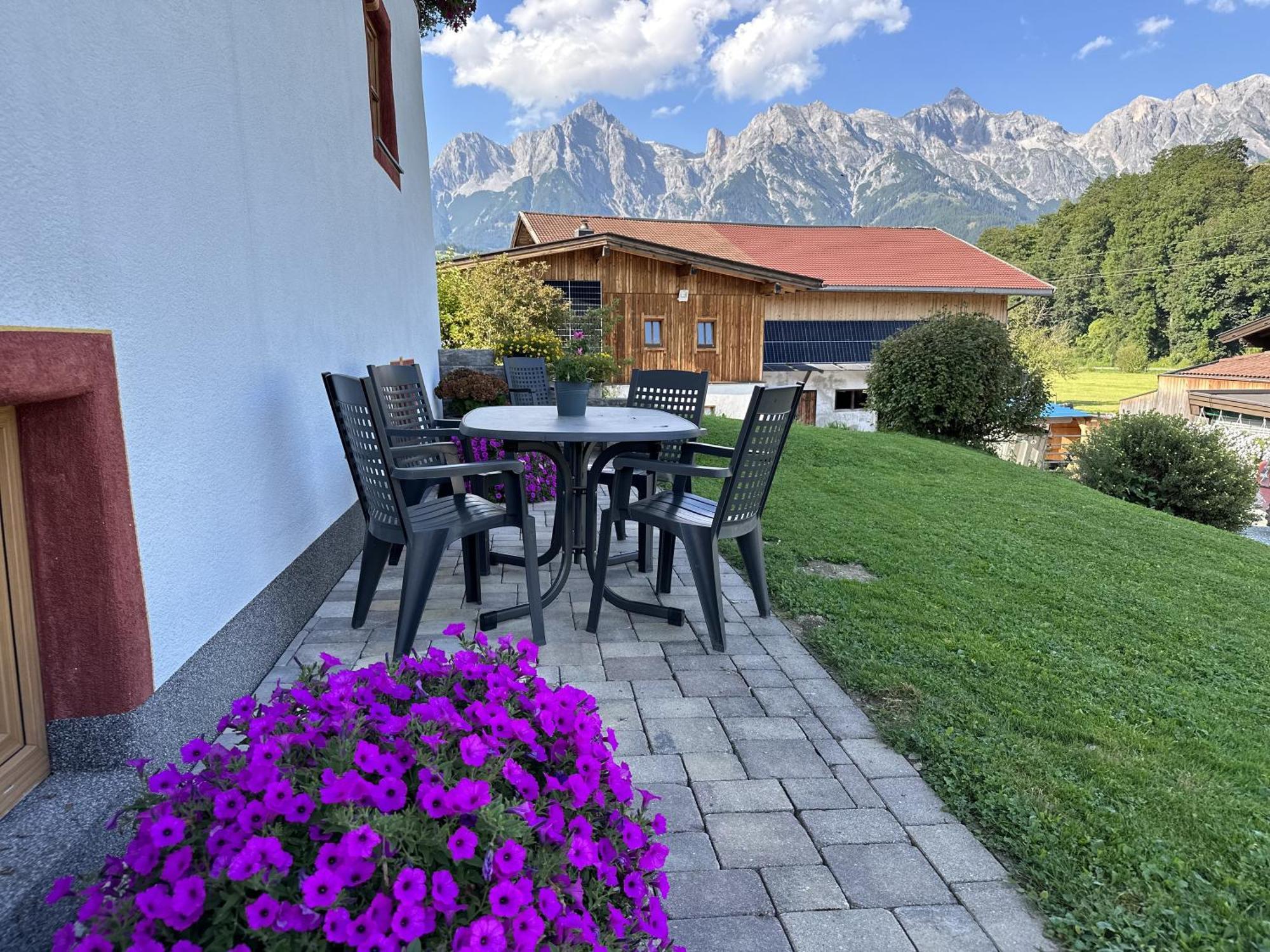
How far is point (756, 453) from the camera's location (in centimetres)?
293

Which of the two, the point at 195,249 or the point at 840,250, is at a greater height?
the point at 840,250

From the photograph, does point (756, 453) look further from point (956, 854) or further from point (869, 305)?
point (869, 305)

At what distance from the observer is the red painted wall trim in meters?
1.58

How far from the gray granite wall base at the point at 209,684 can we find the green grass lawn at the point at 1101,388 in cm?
3733

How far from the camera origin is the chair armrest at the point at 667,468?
2.87 m

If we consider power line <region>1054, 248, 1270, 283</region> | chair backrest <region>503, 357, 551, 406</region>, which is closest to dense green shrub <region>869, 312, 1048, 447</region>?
chair backrest <region>503, 357, 551, 406</region>

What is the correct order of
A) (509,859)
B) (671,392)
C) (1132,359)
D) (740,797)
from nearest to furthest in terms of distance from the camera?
1. (509,859)
2. (740,797)
3. (671,392)
4. (1132,359)

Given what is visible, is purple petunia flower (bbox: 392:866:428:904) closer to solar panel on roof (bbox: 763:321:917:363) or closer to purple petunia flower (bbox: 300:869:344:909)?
purple petunia flower (bbox: 300:869:344:909)

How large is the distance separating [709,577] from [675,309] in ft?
46.6

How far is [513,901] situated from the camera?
95 centimetres

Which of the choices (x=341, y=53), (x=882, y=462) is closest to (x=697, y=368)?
(x=882, y=462)

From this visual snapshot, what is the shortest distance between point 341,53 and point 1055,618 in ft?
15.7

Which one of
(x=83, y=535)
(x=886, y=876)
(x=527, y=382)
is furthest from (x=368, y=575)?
(x=527, y=382)

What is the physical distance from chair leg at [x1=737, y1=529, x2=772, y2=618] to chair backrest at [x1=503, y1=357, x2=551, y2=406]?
432cm
